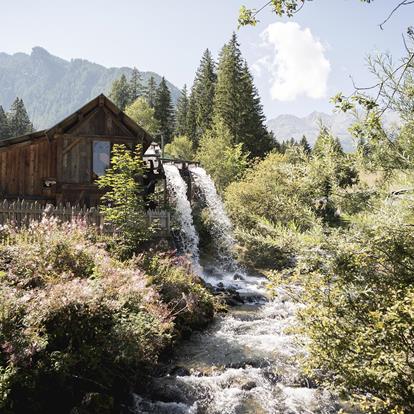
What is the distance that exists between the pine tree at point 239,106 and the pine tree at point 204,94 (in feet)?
17.7

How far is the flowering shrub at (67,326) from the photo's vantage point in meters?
7.10

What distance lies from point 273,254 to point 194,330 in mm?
13342

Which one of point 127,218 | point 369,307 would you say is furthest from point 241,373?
point 127,218

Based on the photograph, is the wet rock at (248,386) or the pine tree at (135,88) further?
the pine tree at (135,88)

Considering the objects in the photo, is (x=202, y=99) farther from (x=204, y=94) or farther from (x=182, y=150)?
(x=182, y=150)

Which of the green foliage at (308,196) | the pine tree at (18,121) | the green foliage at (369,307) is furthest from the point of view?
the pine tree at (18,121)

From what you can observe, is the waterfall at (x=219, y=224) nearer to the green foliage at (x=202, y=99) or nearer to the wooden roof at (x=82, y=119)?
the wooden roof at (x=82, y=119)

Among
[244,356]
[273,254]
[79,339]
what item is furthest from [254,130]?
[79,339]

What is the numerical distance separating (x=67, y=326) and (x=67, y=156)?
15.6 metres

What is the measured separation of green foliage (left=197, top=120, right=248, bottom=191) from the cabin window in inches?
772

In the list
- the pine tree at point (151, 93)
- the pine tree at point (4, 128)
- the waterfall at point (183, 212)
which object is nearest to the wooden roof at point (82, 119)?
the waterfall at point (183, 212)

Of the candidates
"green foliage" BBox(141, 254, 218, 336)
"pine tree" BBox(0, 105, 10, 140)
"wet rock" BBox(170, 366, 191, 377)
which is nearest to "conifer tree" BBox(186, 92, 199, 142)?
"pine tree" BBox(0, 105, 10, 140)

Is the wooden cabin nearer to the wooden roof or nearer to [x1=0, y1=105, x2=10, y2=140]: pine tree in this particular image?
the wooden roof

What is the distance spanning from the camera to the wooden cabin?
21.7m
